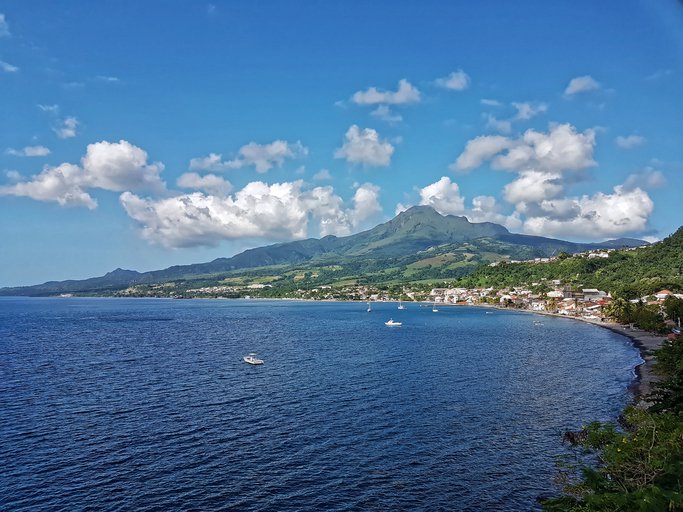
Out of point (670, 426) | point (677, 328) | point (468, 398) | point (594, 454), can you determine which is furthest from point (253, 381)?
point (677, 328)

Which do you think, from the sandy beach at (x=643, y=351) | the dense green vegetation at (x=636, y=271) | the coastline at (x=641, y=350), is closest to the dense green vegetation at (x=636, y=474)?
the coastline at (x=641, y=350)

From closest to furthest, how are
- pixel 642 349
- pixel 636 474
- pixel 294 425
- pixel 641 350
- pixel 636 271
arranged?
1. pixel 636 474
2. pixel 294 425
3. pixel 641 350
4. pixel 642 349
5. pixel 636 271

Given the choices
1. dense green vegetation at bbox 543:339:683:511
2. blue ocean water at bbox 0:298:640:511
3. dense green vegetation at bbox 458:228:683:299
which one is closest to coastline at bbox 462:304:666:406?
blue ocean water at bbox 0:298:640:511

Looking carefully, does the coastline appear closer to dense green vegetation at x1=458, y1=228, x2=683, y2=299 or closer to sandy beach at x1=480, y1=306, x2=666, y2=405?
sandy beach at x1=480, y1=306, x2=666, y2=405

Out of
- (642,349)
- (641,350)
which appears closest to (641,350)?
(641,350)

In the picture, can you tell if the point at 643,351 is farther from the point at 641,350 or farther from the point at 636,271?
the point at 636,271

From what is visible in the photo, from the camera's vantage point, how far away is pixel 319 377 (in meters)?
50.0

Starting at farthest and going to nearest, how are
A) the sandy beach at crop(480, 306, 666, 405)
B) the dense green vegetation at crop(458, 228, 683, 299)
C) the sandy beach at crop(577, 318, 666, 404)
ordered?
1. the dense green vegetation at crop(458, 228, 683, 299)
2. the sandy beach at crop(577, 318, 666, 404)
3. the sandy beach at crop(480, 306, 666, 405)

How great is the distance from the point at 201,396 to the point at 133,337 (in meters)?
53.2

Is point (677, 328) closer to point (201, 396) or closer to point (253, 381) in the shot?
point (253, 381)

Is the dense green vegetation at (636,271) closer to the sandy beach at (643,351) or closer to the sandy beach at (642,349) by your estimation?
the sandy beach at (642,349)

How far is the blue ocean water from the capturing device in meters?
23.5

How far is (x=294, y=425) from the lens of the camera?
33594mm

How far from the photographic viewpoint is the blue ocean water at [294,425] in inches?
925
